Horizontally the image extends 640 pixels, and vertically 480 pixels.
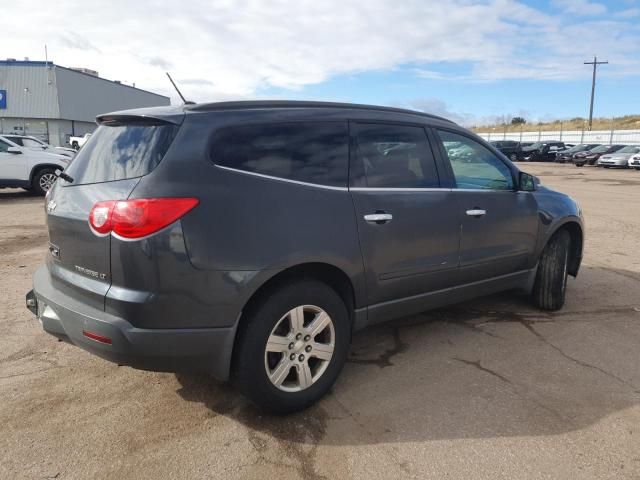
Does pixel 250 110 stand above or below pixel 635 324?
above

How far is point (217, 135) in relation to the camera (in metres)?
2.78

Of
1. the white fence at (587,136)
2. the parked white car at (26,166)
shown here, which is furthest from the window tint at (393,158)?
the white fence at (587,136)

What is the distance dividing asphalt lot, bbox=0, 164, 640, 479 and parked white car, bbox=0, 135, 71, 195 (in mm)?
10500

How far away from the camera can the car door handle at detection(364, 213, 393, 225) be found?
3252 mm

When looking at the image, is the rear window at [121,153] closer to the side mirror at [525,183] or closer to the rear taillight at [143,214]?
the rear taillight at [143,214]

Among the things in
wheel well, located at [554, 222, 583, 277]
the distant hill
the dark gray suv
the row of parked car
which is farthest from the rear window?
the distant hill

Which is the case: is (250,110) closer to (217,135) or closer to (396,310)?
(217,135)

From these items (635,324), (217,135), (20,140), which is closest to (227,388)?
(217,135)

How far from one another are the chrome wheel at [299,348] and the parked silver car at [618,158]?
36019 mm

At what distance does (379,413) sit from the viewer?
3.08m

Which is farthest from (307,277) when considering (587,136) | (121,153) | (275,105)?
(587,136)

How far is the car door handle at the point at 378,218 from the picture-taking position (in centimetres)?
325

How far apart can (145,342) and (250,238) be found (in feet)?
2.39

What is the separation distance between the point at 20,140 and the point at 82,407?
1686 cm
